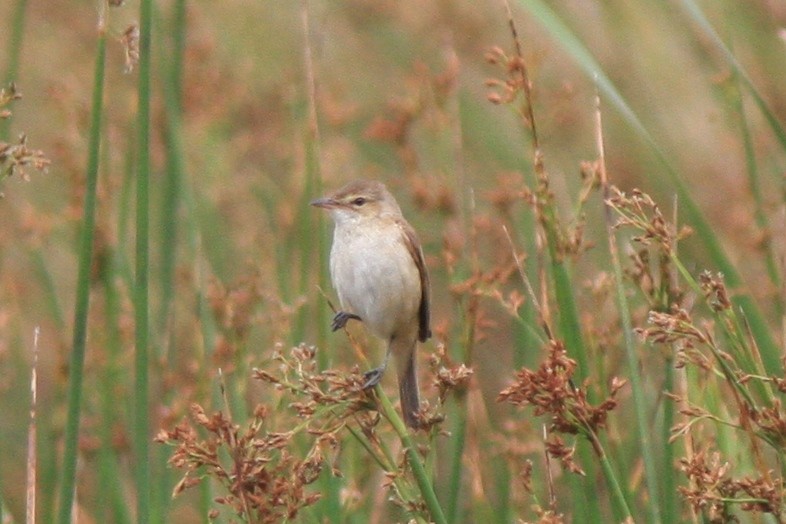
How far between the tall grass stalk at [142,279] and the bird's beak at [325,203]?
1.26m

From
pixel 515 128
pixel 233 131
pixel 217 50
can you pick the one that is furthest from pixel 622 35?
pixel 217 50

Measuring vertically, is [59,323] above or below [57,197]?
below

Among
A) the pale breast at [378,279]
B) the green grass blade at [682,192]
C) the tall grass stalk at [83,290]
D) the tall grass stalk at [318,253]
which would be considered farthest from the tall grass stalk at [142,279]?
the pale breast at [378,279]

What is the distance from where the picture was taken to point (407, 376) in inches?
160

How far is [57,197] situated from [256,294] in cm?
344

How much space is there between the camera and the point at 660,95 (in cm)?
669

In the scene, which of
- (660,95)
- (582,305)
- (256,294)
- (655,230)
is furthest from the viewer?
(660,95)

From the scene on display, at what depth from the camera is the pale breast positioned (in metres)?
4.04

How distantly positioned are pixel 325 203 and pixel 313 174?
23 cm

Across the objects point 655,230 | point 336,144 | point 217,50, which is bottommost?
point 655,230

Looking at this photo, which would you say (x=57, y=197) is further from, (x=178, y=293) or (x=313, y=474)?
(x=313, y=474)

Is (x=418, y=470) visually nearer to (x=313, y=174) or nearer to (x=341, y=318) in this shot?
(x=341, y=318)

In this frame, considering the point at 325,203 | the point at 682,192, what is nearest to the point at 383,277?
the point at 325,203

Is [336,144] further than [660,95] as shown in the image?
No
